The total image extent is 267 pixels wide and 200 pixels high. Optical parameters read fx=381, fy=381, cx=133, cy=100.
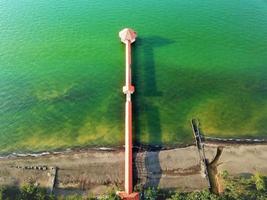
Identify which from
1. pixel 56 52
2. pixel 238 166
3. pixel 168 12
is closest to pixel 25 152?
pixel 56 52

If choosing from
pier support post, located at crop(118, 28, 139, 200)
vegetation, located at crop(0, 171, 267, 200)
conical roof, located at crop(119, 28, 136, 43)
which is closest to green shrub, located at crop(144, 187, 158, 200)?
vegetation, located at crop(0, 171, 267, 200)

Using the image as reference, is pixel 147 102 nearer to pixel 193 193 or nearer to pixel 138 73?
pixel 138 73

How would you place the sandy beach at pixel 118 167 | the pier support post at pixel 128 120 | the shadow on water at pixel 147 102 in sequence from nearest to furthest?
the pier support post at pixel 128 120, the sandy beach at pixel 118 167, the shadow on water at pixel 147 102

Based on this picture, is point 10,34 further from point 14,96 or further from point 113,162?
point 113,162

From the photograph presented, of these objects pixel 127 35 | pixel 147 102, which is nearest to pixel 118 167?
pixel 147 102

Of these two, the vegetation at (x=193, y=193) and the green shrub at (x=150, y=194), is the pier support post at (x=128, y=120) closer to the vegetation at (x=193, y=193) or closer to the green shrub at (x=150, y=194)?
the green shrub at (x=150, y=194)

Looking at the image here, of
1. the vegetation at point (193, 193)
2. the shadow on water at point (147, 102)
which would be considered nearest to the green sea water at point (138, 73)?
the shadow on water at point (147, 102)

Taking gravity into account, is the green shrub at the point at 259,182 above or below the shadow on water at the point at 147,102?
below
